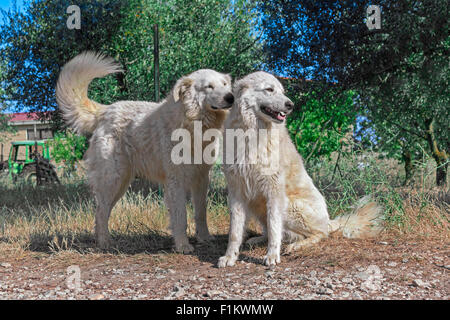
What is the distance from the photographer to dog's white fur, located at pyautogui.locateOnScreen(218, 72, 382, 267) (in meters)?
3.72

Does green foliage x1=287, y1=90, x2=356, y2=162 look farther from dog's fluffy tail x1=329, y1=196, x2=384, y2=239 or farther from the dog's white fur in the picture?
the dog's white fur

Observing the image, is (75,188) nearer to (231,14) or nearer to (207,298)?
(231,14)

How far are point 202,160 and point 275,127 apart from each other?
981 mm

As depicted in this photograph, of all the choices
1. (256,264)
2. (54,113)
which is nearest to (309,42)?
(256,264)

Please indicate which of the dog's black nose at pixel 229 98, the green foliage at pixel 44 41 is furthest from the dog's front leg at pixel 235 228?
the green foliage at pixel 44 41

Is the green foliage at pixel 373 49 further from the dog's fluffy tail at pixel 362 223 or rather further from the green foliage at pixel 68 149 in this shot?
the green foliage at pixel 68 149

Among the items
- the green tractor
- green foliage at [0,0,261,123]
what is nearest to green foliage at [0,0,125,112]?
green foliage at [0,0,261,123]

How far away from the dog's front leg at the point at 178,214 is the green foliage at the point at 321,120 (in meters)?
2.55

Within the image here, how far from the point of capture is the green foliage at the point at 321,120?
6852 mm

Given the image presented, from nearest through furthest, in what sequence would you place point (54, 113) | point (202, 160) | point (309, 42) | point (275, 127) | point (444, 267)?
point (444, 267)
point (275, 127)
point (202, 160)
point (309, 42)
point (54, 113)

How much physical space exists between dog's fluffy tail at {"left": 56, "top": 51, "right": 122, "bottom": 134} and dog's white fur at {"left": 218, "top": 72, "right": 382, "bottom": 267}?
6.95 feet

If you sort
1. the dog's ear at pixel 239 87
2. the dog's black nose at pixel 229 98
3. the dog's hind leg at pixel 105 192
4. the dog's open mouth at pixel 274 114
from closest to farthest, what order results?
the dog's open mouth at pixel 274 114 < the dog's ear at pixel 239 87 < the dog's black nose at pixel 229 98 < the dog's hind leg at pixel 105 192

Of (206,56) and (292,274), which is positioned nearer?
(292,274)

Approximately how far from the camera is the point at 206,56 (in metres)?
8.51
